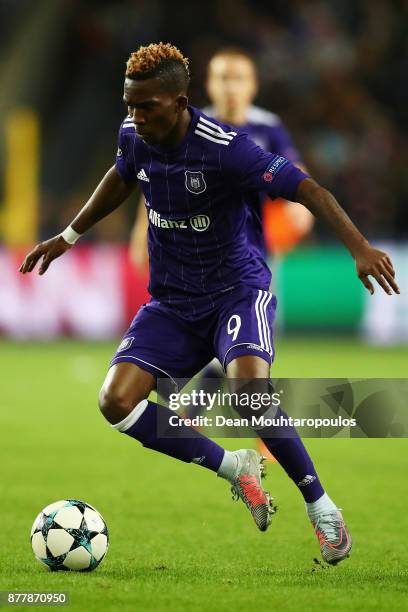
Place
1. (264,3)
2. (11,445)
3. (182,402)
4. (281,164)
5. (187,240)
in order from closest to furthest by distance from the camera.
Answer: (281,164) < (187,240) < (182,402) < (11,445) < (264,3)

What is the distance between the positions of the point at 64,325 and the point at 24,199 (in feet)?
8.06

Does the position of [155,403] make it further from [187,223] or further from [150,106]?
[150,106]

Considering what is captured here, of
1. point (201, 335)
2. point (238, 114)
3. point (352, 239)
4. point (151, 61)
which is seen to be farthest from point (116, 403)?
point (238, 114)

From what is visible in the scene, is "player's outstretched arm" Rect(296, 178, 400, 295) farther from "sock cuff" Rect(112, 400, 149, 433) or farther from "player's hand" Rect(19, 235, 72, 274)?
"player's hand" Rect(19, 235, 72, 274)

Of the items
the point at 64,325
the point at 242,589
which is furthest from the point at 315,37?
the point at 242,589

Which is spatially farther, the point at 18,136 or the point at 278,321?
the point at 18,136

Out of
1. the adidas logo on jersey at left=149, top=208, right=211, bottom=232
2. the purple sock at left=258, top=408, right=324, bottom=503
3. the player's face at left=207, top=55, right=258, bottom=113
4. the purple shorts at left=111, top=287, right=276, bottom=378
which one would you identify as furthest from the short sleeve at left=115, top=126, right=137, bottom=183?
the player's face at left=207, top=55, right=258, bottom=113

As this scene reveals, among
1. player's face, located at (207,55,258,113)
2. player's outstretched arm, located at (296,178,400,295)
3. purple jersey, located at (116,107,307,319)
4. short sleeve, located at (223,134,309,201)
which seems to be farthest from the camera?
player's face, located at (207,55,258,113)

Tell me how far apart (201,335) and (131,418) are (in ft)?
1.67

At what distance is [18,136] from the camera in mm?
17469

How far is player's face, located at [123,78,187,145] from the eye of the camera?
4.75 meters

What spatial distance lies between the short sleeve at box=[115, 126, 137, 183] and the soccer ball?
149 cm

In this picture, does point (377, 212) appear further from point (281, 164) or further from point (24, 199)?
point (281, 164)

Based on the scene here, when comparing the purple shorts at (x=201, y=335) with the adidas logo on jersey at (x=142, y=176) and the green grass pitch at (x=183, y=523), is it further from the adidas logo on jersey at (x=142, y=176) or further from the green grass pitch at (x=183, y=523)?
the green grass pitch at (x=183, y=523)
